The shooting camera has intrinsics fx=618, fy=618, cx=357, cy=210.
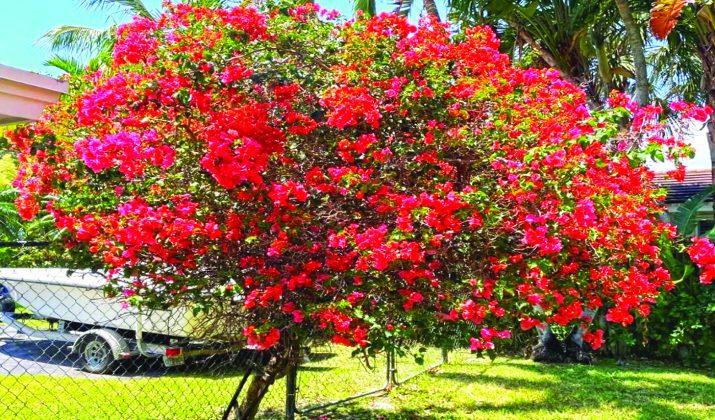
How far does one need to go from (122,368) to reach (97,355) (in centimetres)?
43

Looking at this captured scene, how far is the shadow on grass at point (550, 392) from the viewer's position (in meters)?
5.95

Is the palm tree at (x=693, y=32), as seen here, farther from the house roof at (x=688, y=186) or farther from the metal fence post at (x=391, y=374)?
the metal fence post at (x=391, y=374)

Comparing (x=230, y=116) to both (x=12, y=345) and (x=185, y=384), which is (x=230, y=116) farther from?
(x=12, y=345)

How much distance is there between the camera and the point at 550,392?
276 inches

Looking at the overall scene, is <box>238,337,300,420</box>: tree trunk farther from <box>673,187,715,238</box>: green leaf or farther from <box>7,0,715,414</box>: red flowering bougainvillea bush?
<box>673,187,715,238</box>: green leaf

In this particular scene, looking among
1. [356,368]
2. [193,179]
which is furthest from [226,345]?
[356,368]

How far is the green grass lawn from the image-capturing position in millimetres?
5754

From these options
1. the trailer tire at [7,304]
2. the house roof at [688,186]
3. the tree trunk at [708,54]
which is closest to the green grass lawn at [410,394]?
the trailer tire at [7,304]

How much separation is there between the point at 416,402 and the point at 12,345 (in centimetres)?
621

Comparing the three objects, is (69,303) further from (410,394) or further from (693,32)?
(693,32)

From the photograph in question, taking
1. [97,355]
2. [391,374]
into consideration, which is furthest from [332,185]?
[97,355]

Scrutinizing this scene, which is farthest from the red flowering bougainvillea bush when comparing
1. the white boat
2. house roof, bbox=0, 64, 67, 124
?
the white boat

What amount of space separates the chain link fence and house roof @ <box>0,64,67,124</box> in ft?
4.85

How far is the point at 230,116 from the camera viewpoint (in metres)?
3.53
